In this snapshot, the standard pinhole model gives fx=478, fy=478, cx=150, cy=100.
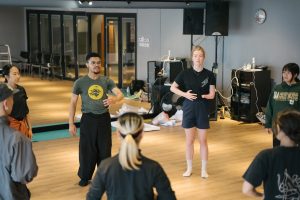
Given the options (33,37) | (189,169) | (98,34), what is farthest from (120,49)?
(189,169)

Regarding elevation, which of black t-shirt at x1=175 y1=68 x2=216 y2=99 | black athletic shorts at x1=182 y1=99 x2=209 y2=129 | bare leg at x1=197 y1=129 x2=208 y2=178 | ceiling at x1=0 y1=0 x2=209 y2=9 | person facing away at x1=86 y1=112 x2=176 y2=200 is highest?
ceiling at x1=0 y1=0 x2=209 y2=9

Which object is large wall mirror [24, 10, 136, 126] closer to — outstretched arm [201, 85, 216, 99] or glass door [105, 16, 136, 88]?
glass door [105, 16, 136, 88]

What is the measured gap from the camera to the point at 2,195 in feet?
9.68

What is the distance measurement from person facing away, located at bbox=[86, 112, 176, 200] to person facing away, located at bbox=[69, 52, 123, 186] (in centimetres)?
250

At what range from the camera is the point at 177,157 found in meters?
6.39

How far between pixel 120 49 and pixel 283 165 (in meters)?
10.2

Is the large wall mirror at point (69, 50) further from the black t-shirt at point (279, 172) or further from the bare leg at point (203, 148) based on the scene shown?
the black t-shirt at point (279, 172)

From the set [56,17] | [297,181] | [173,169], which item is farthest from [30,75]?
[297,181]

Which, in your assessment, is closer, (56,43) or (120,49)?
(120,49)

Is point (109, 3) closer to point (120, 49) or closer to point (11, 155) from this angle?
point (120, 49)

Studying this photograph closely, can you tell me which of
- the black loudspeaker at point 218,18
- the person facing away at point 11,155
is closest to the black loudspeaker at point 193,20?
the black loudspeaker at point 218,18

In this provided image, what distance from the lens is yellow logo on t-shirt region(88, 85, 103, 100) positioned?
4832 mm

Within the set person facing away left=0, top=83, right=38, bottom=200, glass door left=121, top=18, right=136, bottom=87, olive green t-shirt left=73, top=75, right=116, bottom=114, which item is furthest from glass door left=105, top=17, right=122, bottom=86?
person facing away left=0, top=83, right=38, bottom=200

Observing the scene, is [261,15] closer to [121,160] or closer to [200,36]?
[200,36]
